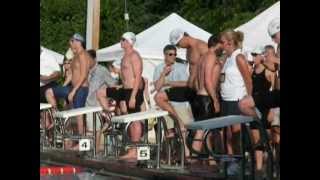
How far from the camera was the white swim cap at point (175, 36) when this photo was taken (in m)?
4.25

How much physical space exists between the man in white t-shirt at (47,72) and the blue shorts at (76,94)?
2.0 inches

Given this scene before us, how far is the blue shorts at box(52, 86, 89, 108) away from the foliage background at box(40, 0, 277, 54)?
25cm

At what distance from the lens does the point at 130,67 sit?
4461mm


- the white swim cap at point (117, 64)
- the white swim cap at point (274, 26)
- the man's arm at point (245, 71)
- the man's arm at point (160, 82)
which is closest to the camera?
the white swim cap at point (274, 26)

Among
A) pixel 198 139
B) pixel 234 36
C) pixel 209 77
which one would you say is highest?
pixel 234 36

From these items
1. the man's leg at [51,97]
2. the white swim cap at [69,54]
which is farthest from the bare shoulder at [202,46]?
the man's leg at [51,97]

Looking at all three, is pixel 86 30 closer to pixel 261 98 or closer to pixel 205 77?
pixel 205 77

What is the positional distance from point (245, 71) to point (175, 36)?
501mm

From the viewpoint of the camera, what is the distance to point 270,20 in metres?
3.92

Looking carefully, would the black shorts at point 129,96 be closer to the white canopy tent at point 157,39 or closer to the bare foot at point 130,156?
the white canopy tent at point 157,39

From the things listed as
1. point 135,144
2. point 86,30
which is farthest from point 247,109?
point 86,30

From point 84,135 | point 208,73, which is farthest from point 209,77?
point 84,135

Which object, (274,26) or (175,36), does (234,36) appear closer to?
(274,26)

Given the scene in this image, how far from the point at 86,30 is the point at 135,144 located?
0.77 metres
